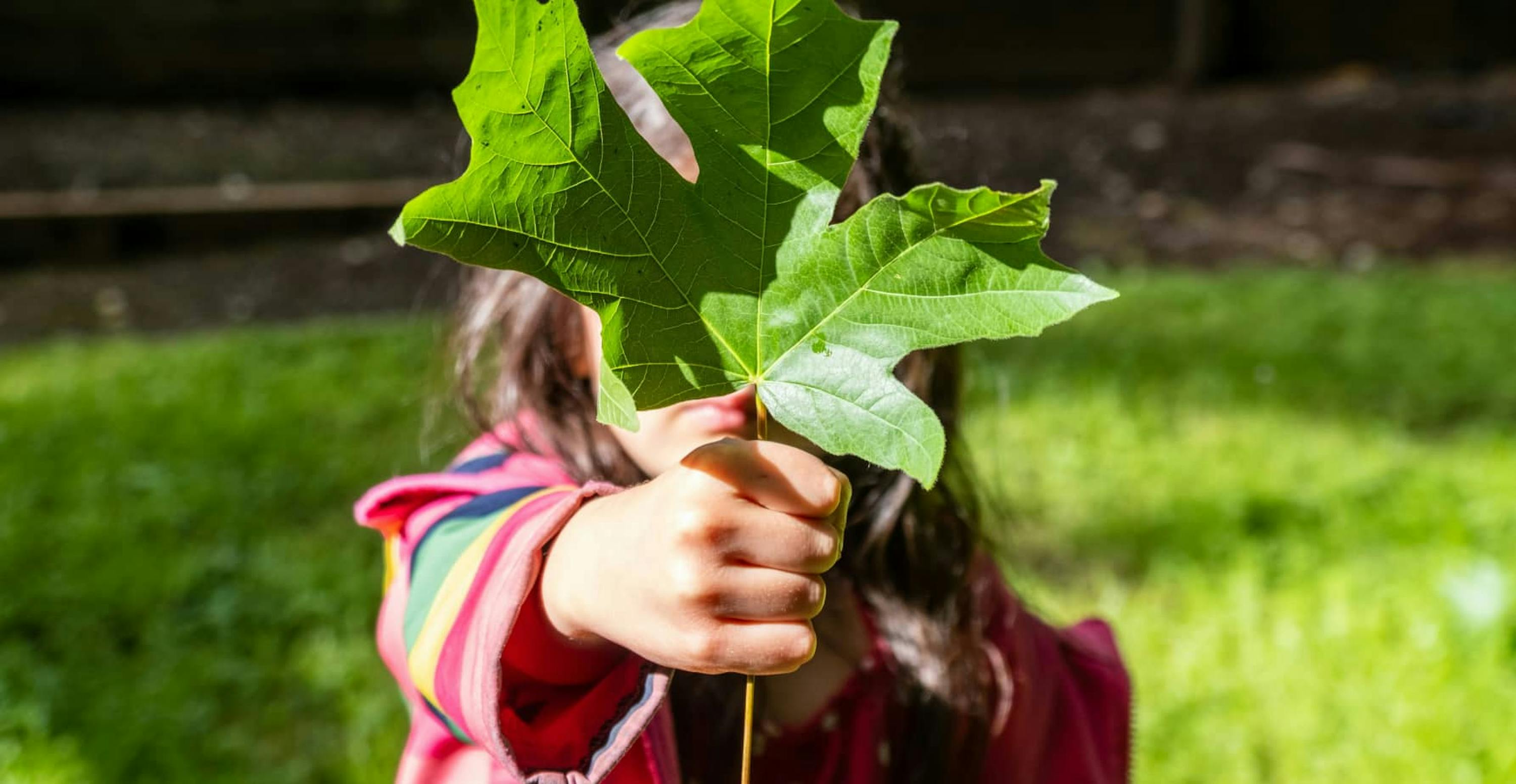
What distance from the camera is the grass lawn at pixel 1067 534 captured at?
171cm

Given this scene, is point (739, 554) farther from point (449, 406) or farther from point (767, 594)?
point (449, 406)

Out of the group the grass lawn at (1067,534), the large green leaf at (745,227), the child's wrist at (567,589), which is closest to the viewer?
the large green leaf at (745,227)

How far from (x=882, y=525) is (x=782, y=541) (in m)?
0.73

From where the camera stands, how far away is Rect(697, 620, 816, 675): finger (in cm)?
55

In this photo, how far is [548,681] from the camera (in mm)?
767

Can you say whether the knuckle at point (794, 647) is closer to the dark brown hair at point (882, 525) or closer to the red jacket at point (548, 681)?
the red jacket at point (548, 681)

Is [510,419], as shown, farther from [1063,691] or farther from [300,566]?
[300,566]

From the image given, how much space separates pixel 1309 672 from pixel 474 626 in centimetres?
146

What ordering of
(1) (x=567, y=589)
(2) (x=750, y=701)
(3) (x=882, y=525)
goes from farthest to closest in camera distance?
(3) (x=882, y=525)
(1) (x=567, y=589)
(2) (x=750, y=701)

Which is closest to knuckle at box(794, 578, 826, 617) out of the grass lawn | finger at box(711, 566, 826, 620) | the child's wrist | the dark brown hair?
finger at box(711, 566, 826, 620)

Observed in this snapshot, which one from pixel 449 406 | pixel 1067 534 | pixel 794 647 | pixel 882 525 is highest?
pixel 794 647

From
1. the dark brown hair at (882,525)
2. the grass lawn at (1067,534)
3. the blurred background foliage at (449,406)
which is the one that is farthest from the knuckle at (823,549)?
the blurred background foliage at (449,406)

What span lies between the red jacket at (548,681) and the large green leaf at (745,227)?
23 centimetres

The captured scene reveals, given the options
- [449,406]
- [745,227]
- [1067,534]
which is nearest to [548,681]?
[745,227]
